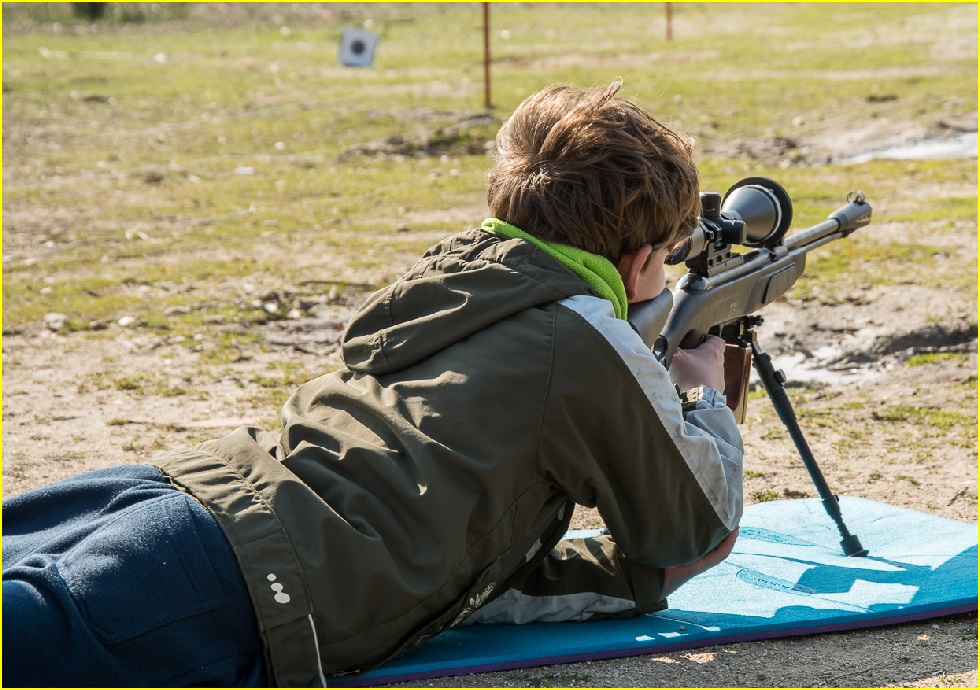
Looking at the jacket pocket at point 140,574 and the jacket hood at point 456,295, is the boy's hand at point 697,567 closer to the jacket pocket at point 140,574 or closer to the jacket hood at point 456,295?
the jacket hood at point 456,295

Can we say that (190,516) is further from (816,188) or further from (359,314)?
(816,188)

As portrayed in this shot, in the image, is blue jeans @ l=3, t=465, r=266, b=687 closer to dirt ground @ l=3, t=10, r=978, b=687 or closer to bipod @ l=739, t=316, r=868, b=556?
dirt ground @ l=3, t=10, r=978, b=687

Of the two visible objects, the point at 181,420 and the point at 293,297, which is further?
the point at 293,297

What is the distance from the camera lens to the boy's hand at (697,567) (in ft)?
8.81

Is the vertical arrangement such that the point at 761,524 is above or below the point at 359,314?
below

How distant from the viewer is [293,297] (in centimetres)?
640

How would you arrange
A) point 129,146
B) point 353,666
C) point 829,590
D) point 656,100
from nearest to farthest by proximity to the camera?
point 353,666, point 829,590, point 129,146, point 656,100

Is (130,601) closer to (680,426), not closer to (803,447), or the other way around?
(680,426)

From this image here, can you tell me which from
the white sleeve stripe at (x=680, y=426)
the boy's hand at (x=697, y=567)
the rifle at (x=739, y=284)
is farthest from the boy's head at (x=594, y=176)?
the boy's hand at (x=697, y=567)

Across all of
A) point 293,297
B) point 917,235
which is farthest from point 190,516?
point 917,235

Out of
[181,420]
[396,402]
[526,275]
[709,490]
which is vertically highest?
[526,275]

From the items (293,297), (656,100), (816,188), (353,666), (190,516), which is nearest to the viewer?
(190,516)

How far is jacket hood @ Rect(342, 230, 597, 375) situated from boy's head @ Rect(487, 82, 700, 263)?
89 mm

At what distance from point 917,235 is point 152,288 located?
14.8 feet
